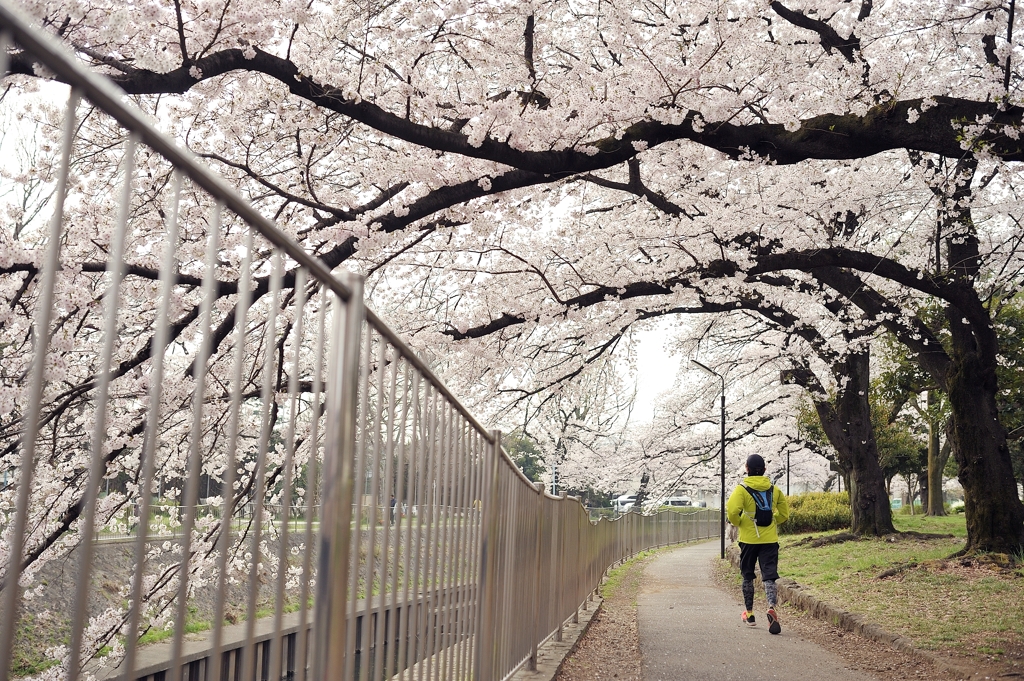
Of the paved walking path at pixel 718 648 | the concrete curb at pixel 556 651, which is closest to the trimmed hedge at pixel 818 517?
the paved walking path at pixel 718 648

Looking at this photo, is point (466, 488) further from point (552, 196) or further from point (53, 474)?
point (552, 196)

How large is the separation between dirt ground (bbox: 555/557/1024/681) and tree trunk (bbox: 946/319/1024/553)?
305 centimetres

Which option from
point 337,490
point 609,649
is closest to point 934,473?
point 609,649

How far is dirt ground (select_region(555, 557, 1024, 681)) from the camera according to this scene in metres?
6.61

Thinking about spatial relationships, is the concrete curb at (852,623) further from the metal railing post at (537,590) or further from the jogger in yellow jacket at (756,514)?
the metal railing post at (537,590)

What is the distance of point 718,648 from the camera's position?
8422 millimetres

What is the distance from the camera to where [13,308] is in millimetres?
5168

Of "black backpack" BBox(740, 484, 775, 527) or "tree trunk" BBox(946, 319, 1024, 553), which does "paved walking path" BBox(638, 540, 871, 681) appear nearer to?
"black backpack" BBox(740, 484, 775, 527)

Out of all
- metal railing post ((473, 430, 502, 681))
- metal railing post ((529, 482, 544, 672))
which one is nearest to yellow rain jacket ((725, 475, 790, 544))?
metal railing post ((529, 482, 544, 672))

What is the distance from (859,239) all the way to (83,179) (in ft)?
44.7

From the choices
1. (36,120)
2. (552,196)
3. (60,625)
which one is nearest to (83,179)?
(36,120)

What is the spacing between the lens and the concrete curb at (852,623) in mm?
6824

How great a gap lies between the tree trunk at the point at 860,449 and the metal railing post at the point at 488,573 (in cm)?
1543

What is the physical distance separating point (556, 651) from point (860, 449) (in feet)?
42.7
